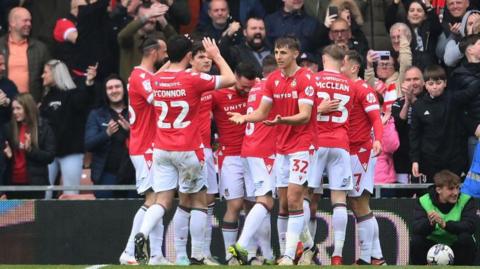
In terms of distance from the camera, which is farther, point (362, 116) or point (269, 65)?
point (269, 65)

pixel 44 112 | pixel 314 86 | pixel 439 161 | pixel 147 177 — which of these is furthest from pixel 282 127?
pixel 44 112

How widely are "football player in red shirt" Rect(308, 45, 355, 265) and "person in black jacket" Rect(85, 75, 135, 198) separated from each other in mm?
3521

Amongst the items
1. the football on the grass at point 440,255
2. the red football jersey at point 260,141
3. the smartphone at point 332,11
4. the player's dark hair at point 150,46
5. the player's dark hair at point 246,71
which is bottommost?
the football on the grass at point 440,255

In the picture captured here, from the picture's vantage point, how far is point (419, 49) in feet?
69.3

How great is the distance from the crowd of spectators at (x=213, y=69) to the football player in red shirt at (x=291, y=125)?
255 centimetres

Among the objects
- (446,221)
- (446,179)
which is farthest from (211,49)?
(446,221)

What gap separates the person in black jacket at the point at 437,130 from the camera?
64.7ft

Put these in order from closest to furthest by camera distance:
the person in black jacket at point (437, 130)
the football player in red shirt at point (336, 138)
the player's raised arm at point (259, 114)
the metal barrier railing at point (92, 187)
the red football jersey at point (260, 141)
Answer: the player's raised arm at point (259, 114) → the football player in red shirt at point (336, 138) → the red football jersey at point (260, 141) → the metal barrier railing at point (92, 187) → the person in black jacket at point (437, 130)

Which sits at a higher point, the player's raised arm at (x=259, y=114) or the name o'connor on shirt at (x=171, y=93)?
the name o'connor on shirt at (x=171, y=93)

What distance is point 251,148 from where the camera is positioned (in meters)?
18.5

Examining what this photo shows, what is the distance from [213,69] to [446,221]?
3.73m

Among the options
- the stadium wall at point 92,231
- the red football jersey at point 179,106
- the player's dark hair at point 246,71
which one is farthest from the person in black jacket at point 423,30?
the red football jersey at point 179,106

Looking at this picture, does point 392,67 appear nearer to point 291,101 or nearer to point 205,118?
point 205,118

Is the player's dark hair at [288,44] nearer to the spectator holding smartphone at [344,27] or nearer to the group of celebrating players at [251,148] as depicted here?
A: the group of celebrating players at [251,148]
